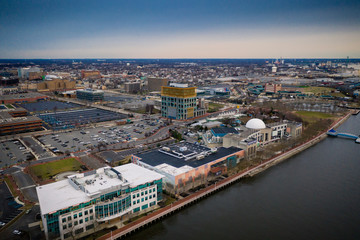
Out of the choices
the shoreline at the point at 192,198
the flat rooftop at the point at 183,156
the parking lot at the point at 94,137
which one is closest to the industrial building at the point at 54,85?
the parking lot at the point at 94,137

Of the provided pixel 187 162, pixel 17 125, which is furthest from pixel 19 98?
pixel 187 162

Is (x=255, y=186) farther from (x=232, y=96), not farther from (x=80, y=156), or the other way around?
(x=232, y=96)

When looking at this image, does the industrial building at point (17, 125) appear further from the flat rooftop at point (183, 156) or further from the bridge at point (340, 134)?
the bridge at point (340, 134)

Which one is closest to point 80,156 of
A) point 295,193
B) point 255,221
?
point 255,221

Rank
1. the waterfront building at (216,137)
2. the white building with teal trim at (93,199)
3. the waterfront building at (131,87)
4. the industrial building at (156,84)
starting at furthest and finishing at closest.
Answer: the industrial building at (156,84), the waterfront building at (131,87), the waterfront building at (216,137), the white building with teal trim at (93,199)

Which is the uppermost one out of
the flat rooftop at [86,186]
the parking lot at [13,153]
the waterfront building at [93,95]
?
the waterfront building at [93,95]

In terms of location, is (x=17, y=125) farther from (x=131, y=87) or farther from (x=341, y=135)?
(x=341, y=135)
